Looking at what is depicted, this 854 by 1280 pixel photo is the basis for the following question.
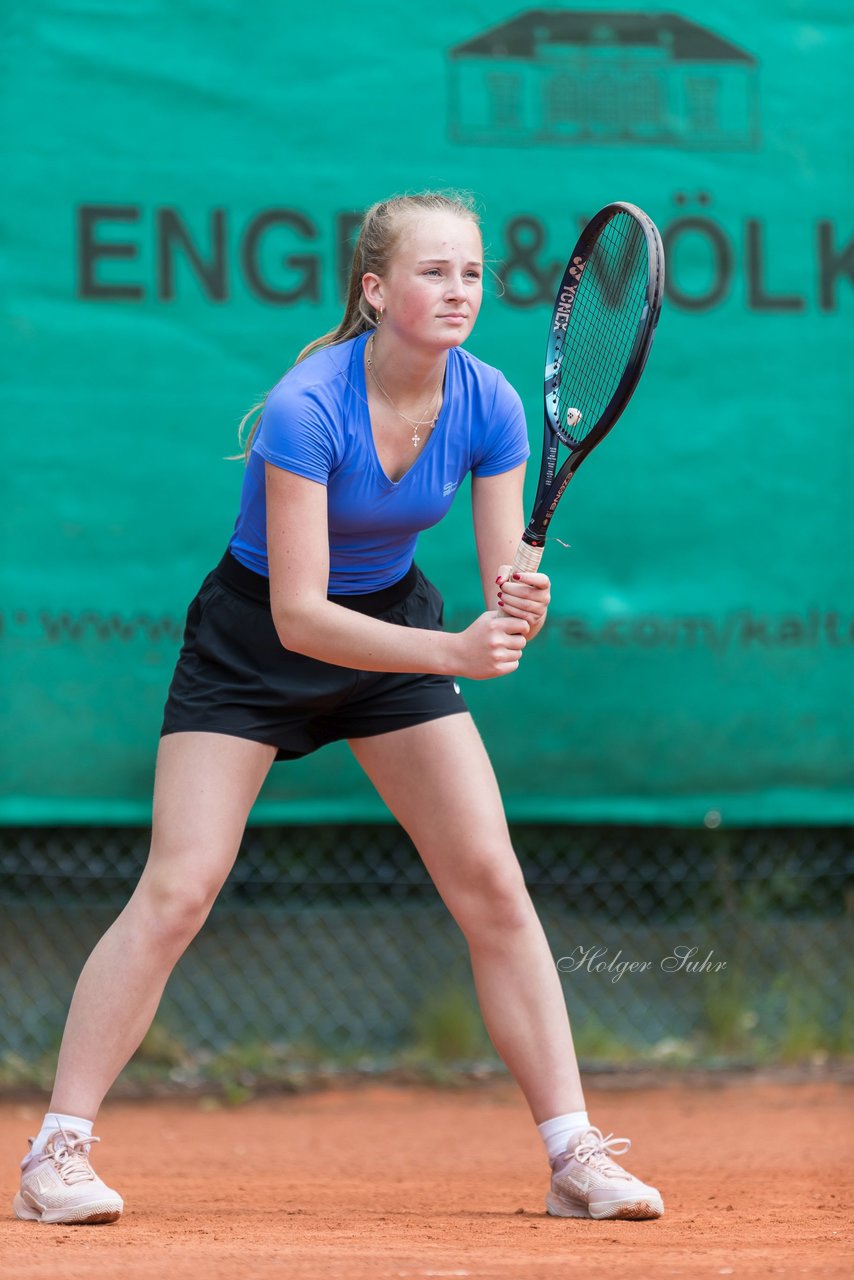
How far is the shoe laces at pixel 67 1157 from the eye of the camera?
7.93 feet

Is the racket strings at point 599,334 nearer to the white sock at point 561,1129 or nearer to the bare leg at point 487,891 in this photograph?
the bare leg at point 487,891

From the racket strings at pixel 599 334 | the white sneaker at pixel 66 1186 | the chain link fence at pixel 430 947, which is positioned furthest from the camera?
the chain link fence at pixel 430 947

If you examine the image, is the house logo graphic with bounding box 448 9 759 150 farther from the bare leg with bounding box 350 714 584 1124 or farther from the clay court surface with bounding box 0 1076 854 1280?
the clay court surface with bounding box 0 1076 854 1280

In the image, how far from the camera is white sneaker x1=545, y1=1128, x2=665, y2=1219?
247cm

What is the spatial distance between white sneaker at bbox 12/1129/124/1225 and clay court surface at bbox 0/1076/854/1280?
35mm

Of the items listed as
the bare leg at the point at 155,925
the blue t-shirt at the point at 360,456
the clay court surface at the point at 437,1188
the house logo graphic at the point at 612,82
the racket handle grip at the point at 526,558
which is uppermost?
the house logo graphic at the point at 612,82

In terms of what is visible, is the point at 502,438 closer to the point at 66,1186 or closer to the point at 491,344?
the point at 66,1186

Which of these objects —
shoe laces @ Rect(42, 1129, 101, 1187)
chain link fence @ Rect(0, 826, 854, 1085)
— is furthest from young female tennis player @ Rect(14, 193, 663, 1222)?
chain link fence @ Rect(0, 826, 854, 1085)

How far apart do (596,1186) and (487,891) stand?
1.59 feet

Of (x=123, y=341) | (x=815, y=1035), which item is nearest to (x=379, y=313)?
(x=123, y=341)

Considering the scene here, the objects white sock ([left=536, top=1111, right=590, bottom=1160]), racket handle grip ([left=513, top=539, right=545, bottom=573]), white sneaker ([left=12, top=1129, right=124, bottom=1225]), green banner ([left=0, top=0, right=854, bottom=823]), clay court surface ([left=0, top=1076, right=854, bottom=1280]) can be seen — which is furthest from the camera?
green banner ([left=0, top=0, right=854, bottom=823])

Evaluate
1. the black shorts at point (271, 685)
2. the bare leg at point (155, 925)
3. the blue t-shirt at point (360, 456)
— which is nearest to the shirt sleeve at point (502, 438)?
the blue t-shirt at point (360, 456)

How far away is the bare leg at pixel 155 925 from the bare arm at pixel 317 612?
0.29 meters

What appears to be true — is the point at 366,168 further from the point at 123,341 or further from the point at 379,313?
the point at 379,313
